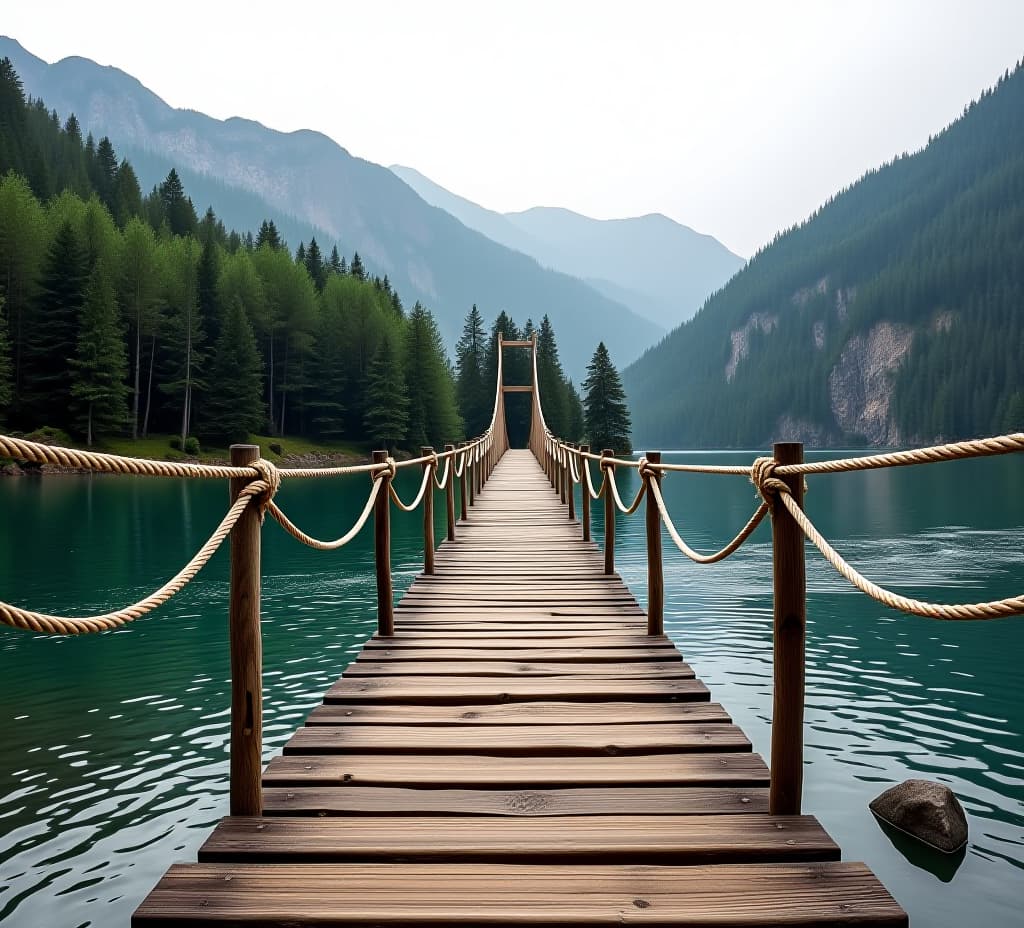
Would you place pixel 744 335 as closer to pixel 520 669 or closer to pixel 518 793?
pixel 520 669

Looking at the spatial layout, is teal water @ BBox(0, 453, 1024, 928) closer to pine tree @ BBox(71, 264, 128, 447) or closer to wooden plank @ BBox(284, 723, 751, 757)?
wooden plank @ BBox(284, 723, 751, 757)

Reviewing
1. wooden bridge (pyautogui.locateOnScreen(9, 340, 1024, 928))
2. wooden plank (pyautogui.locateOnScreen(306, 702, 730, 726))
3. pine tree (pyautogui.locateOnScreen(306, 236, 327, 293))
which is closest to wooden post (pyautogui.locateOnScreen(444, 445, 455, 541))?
wooden bridge (pyautogui.locateOnScreen(9, 340, 1024, 928))

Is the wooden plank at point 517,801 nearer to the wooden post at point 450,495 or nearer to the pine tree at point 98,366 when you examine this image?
the wooden post at point 450,495

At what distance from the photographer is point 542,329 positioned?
6506 cm

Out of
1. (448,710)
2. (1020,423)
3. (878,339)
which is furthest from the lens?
(878,339)

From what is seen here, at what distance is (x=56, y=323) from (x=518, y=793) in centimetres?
4446

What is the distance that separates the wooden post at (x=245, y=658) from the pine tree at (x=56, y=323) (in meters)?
43.0

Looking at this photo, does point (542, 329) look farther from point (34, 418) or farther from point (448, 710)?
point (448, 710)

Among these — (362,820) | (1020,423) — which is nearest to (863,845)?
(362,820)

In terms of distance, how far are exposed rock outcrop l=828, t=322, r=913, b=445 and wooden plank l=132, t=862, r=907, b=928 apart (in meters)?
125

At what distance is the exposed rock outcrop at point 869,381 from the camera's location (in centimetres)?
11950

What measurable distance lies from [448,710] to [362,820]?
3.81 ft

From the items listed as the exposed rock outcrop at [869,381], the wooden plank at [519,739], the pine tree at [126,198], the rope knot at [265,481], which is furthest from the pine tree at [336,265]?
the exposed rock outcrop at [869,381]

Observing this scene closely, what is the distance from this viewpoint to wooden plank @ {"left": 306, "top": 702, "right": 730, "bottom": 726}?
136 inches
